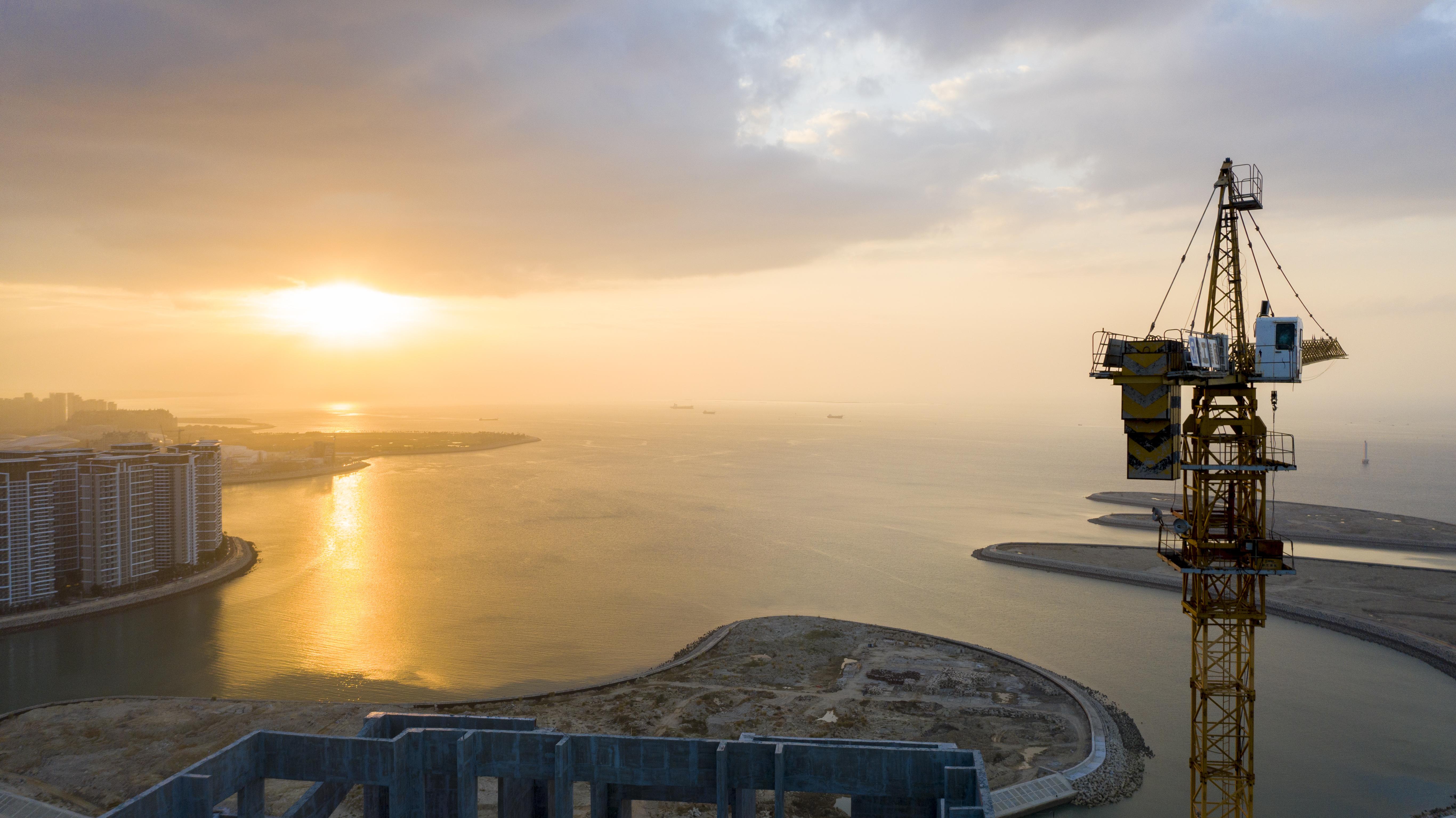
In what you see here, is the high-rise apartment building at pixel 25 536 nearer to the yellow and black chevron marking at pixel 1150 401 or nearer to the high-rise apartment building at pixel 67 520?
the high-rise apartment building at pixel 67 520

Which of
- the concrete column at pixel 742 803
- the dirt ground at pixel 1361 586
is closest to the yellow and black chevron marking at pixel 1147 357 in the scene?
the concrete column at pixel 742 803

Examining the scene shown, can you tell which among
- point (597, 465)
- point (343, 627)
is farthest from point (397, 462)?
point (343, 627)

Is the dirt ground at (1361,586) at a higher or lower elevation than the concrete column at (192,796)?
lower

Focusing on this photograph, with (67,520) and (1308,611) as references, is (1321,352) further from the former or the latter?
(67,520)

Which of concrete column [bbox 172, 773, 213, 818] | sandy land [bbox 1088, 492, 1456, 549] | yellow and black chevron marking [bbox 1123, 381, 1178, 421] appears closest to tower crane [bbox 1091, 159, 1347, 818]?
yellow and black chevron marking [bbox 1123, 381, 1178, 421]

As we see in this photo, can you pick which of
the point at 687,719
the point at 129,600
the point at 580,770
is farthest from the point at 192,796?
the point at 129,600
